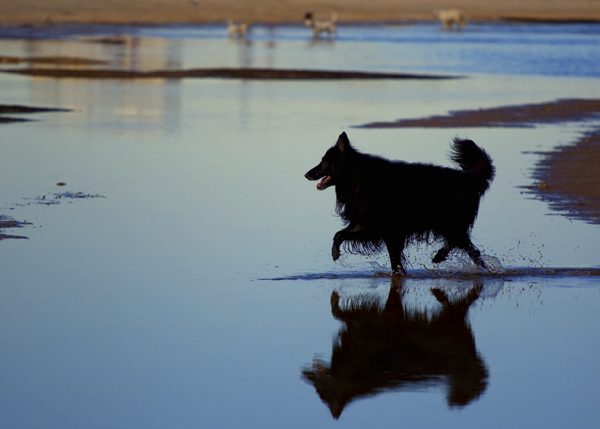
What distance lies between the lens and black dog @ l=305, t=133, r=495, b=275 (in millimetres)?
6680

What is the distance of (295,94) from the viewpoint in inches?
832

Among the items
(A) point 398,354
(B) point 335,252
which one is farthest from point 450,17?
(A) point 398,354

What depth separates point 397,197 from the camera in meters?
6.73

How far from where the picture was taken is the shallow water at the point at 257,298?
453 cm

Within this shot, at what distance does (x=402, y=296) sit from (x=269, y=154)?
6.33 meters

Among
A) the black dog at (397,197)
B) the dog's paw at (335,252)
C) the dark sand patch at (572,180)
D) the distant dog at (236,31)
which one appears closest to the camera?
the black dog at (397,197)

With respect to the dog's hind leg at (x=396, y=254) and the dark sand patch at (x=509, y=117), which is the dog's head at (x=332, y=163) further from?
the dark sand patch at (x=509, y=117)

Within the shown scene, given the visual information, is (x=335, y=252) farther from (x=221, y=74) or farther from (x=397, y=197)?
(x=221, y=74)

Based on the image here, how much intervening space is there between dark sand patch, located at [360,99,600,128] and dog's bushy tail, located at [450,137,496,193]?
335 inches

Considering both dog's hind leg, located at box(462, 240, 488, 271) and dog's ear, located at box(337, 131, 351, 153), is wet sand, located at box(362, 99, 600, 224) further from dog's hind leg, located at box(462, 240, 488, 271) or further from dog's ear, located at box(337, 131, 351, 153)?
dog's ear, located at box(337, 131, 351, 153)

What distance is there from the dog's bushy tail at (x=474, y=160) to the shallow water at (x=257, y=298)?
0.72 meters

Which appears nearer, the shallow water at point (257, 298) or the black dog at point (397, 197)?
the shallow water at point (257, 298)

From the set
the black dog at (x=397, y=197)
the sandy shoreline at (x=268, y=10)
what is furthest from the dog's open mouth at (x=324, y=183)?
the sandy shoreline at (x=268, y=10)

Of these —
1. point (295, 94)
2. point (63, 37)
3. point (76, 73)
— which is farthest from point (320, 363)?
point (63, 37)
